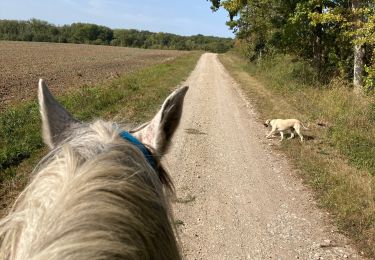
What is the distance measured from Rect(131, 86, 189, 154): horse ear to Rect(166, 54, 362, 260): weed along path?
3.00 feet

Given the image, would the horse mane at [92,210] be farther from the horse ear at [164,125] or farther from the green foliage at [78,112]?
the green foliage at [78,112]

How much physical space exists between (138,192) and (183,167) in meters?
6.09

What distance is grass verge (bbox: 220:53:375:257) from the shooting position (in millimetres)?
5430

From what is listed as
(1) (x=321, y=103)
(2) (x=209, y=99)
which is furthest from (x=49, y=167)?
(2) (x=209, y=99)

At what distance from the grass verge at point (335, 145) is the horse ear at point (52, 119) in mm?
4129

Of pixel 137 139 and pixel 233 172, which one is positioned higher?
pixel 137 139

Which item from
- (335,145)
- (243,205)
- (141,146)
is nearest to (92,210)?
(141,146)

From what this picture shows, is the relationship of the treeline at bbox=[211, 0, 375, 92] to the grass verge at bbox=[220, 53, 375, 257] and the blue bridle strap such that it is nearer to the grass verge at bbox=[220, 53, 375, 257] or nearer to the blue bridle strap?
the grass verge at bbox=[220, 53, 375, 257]

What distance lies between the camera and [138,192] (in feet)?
3.84

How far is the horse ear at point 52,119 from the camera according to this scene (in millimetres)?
1565

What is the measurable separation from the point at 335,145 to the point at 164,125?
25.0 ft

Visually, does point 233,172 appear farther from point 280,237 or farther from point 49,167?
A: point 49,167

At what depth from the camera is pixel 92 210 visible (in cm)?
98

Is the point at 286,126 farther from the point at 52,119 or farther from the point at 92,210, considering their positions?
the point at 92,210
